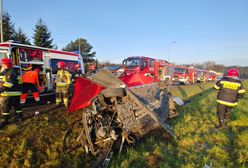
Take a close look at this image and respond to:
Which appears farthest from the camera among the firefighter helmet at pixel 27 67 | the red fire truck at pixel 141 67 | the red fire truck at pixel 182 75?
the red fire truck at pixel 182 75

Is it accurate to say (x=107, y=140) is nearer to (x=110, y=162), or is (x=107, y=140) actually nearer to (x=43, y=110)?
(x=110, y=162)

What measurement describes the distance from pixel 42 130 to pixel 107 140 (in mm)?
1693

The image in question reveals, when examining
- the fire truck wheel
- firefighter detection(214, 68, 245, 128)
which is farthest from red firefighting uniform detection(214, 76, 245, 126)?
the fire truck wheel

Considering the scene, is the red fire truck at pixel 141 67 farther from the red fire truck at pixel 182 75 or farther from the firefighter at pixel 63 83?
the red fire truck at pixel 182 75

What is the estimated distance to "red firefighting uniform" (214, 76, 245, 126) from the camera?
5.41 meters

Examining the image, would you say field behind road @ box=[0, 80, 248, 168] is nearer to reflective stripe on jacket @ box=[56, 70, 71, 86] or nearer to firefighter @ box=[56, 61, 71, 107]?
firefighter @ box=[56, 61, 71, 107]

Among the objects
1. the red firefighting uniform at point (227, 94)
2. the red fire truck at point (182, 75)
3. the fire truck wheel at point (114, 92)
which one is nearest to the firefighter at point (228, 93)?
the red firefighting uniform at point (227, 94)

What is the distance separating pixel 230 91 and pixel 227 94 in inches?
4.6

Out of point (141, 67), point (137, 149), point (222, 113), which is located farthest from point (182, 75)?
point (137, 149)

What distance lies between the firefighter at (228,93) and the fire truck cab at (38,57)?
23.5 ft

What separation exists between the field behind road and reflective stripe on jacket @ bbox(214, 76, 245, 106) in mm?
780

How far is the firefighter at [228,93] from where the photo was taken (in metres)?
5.42

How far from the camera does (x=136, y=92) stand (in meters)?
4.31

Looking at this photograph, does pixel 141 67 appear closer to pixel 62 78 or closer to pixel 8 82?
pixel 62 78
